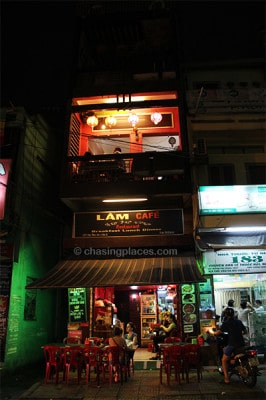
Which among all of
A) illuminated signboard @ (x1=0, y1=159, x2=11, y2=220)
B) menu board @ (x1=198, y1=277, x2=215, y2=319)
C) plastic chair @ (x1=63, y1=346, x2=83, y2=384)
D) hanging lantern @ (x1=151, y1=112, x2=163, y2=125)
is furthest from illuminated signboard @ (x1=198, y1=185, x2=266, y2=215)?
illuminated signboard @ (x1=0, y1=159, x2=11, y2=220)

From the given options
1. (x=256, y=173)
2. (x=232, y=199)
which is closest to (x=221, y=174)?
(x=256, y=173)

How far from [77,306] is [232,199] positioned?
21.8ft

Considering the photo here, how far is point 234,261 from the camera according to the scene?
37.4 feet

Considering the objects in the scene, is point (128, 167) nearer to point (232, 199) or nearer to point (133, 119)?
point (133, 119)

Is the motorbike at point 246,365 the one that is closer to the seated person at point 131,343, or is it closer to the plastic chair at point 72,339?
the seated person at point 131,343

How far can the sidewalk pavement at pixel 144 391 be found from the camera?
7.56 metres

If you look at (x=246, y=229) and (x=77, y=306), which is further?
(x=77, y=306)

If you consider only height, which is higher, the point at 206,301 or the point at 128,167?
the point at 128,167

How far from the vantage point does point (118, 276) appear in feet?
31.8

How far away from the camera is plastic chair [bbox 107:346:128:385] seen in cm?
851

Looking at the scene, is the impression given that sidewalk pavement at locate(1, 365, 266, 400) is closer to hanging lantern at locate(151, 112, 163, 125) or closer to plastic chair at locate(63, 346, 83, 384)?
plastic chair at locate(63, 346, 83, 384)

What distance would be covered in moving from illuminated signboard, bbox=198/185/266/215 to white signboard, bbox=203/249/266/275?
1536 mm

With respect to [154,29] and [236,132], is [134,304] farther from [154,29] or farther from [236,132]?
[154,29]

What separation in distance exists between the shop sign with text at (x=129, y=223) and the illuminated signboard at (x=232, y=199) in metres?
1.02
